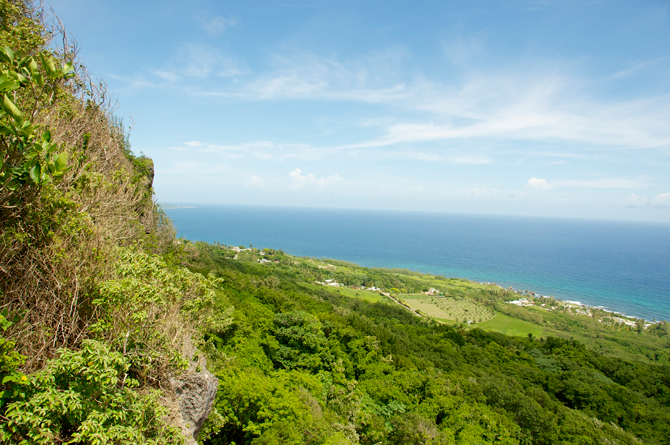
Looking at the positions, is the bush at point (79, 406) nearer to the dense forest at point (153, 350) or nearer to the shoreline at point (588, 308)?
the dense forest at point (153, 350)

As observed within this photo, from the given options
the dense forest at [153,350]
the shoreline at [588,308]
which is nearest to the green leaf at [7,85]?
the dense forest at [153,350]

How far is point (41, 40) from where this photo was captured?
25.1 feet

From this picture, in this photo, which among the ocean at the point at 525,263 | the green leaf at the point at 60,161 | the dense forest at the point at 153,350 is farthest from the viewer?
the ocean at the point at 525,263

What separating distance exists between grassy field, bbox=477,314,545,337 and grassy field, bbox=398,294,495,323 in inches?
74.5

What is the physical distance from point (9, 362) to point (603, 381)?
148 ft

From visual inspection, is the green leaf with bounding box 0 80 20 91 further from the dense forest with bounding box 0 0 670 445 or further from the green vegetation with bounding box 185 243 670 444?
the green vegetation with bounding box 185 243 670 444

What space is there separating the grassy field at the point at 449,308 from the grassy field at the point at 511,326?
1891 mm

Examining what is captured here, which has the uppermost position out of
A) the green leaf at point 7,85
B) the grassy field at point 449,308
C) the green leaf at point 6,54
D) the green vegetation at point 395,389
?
the green leaf at point 6,54

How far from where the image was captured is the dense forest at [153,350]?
4645 millimetres

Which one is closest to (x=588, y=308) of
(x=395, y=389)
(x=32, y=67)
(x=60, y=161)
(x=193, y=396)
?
(x=395, y=389)

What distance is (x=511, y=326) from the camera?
63156 mm

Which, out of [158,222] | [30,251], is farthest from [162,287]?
[158,222]

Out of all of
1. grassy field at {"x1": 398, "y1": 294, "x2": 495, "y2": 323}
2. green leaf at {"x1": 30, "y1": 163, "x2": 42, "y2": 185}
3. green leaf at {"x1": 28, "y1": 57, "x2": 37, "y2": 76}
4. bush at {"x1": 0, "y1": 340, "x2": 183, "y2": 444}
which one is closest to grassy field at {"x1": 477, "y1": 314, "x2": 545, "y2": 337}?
grassy field at {"x1": 398, "y1": 294, "x2": 495, "y2": 323}

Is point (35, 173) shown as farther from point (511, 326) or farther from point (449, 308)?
point (449, 308)
